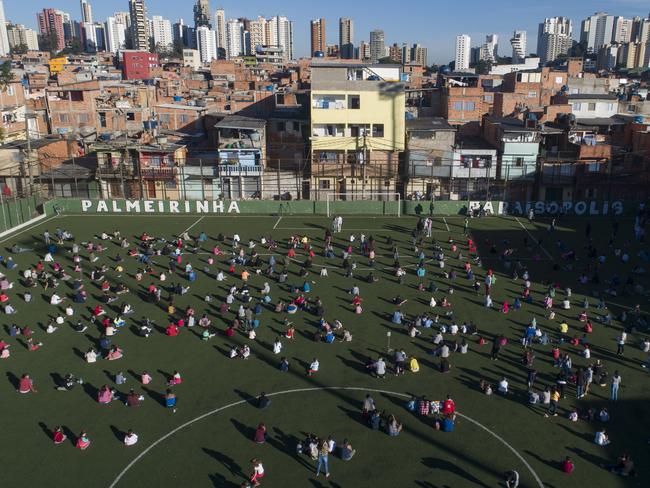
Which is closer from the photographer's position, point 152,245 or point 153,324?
point 153,324

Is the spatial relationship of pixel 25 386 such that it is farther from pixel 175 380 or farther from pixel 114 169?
pixel 114 169

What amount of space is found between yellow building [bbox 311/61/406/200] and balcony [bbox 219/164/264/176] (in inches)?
234

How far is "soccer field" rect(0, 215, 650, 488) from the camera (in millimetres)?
20328

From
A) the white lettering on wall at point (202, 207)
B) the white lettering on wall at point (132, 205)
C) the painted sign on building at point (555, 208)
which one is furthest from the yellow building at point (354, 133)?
the white lettering on wall at point (132, 205)

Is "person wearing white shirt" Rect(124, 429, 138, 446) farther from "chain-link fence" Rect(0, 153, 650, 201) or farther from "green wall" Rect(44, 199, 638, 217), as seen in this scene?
"chain-link fence" Rect(0, 153, 650, 201)

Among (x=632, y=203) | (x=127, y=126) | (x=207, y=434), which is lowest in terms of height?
(x=207, y=434)

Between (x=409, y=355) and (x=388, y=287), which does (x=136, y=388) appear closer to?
(x=409, y=355)

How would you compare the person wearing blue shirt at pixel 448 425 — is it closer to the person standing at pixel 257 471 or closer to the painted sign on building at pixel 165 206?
the person standing at pixel 257 471

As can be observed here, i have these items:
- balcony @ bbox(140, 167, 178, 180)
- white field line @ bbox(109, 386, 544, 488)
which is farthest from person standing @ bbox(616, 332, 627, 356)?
balcony @ bbox(140, 167, 178, 180)

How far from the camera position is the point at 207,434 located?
2219 centimetres

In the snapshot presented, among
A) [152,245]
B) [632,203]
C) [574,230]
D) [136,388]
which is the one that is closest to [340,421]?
[136,388]

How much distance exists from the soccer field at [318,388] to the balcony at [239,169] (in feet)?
61.1

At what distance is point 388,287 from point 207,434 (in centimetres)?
1756

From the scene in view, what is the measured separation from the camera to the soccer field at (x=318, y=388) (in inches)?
800
